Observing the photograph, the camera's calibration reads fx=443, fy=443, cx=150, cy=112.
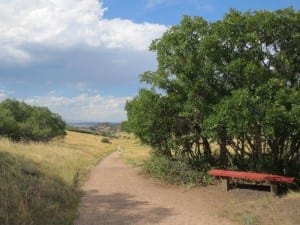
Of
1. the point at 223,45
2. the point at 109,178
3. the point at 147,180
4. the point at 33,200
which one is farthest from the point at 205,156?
the point at 33,200

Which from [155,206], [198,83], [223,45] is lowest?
[155,206]

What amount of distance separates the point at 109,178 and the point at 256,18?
907 cm

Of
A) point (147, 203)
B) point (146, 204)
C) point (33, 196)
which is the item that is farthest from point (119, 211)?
point (33, 196)

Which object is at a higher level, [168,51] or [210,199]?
[168,51]

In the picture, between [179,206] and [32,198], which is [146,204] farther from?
[32,198]

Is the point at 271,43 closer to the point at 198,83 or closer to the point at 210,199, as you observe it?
the point at 198,83

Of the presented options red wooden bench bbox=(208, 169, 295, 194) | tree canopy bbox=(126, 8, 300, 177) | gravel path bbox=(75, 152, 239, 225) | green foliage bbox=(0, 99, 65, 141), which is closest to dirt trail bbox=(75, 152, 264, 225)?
gravel path bbox=(75, 152, 239, 225)

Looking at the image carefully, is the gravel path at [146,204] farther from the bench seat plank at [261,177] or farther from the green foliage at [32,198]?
the bench seat plank at [261,177]

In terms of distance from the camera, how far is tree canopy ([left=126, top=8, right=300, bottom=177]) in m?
13.2

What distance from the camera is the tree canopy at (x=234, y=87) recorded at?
13.2 metres

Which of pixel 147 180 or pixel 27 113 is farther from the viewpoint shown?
pixel 27 113

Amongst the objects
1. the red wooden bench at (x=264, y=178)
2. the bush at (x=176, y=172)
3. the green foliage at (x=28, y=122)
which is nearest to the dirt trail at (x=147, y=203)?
the bush at (x=176, y=172)

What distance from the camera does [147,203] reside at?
13.1 meters

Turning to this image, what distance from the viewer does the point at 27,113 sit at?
4953 centimetres
